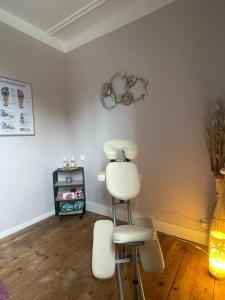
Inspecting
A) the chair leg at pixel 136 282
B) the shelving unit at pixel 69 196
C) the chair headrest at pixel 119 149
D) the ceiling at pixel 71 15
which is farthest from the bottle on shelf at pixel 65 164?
the chair leg at pixel 136 282

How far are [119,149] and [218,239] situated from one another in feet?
3.46

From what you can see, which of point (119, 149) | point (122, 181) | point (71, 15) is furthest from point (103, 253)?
point (71, 15)

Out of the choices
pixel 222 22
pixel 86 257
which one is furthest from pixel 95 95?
pixel 86 257

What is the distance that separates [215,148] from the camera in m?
1.57

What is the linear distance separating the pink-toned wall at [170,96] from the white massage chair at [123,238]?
0.67 meters

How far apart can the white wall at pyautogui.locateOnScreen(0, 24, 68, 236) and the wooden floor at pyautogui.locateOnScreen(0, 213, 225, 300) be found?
42cm

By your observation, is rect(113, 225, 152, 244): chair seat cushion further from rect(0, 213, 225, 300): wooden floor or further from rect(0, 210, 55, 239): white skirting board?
rect(0, 210, 55, 239): white skirting board

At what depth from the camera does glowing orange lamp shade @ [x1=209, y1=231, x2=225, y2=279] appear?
4.59 feet

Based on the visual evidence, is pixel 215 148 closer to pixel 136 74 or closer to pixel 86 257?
pixel 136 74

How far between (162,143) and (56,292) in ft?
5.46

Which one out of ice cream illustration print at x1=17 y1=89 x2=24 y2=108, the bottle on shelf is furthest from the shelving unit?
ice cream illustration print at x1=17 y1=89 x2=24 y2=108

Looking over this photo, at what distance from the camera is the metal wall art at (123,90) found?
2.14 meters

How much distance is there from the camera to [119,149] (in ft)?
5.22

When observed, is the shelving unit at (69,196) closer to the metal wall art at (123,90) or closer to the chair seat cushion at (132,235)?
the metal wall art at (123,90)
